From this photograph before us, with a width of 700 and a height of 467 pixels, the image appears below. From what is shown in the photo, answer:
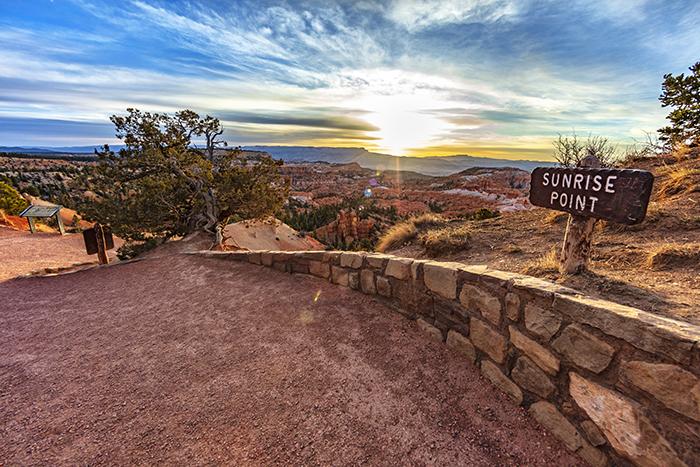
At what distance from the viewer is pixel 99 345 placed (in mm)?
3949

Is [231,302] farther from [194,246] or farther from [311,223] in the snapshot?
[311,223]

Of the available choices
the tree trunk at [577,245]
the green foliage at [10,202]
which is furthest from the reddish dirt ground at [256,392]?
the green foliage at [10,202]

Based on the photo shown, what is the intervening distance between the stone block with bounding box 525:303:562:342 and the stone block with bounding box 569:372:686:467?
27cm

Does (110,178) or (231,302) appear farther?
(110,178)

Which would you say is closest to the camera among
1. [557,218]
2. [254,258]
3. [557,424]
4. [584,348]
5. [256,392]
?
[584,348]

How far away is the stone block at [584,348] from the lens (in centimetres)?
188

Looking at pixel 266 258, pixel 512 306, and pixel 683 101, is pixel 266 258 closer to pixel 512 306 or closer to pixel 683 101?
pixel 512 306

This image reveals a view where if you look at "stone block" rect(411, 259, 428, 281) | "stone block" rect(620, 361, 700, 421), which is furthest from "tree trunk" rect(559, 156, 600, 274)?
"stone block" rect(620, 361, 700, 421)

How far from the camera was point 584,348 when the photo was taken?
1980mm

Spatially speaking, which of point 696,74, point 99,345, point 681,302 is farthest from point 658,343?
point 696,74

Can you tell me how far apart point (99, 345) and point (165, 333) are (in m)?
0.72

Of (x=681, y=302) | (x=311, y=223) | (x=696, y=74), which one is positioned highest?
(x=696, y=74)

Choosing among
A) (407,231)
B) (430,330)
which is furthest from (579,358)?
(407,231)

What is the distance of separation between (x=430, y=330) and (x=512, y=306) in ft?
3.40
